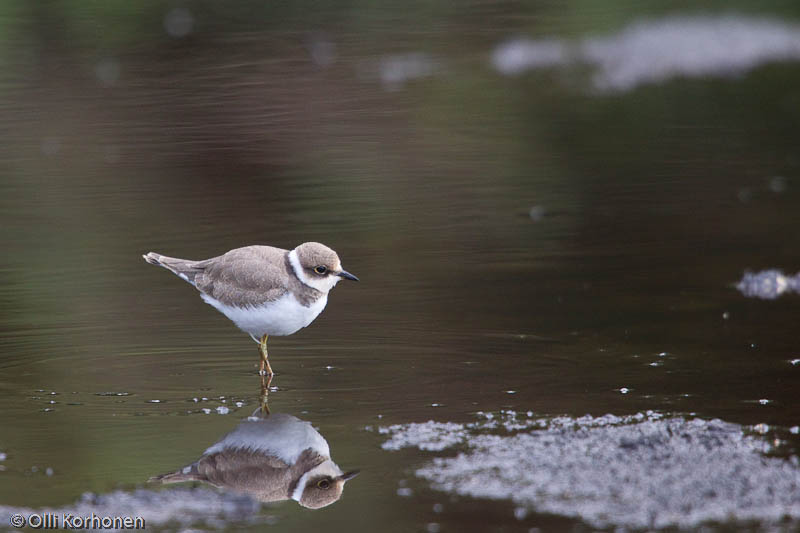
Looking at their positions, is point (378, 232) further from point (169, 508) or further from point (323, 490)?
point (169, 508)

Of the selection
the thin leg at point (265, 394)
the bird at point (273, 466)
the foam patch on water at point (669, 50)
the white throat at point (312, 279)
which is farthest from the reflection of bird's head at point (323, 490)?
the foam patch on water at point (669, 50)

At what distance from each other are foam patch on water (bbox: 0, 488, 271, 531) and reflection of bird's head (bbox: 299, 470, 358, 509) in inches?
8.4

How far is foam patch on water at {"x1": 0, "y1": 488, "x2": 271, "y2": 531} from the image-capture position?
441 cm

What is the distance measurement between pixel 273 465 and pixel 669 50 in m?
12.2

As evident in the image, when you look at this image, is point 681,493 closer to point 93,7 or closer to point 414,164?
point 414,164

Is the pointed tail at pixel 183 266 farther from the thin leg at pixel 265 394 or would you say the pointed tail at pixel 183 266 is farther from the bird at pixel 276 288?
the thin leg at pixel 265 394

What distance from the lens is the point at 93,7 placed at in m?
18.2

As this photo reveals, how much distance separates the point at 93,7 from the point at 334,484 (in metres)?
14.9

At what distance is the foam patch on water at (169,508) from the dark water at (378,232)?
83 millimetres

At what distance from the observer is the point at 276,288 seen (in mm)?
6383

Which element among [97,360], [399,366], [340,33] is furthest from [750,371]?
[340,33]

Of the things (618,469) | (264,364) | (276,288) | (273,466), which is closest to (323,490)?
(273,466)

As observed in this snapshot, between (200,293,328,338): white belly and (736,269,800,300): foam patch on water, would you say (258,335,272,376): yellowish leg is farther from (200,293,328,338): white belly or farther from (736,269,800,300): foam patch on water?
(736,269,800,300): foam patch on water

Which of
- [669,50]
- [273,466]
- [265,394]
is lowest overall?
[273,466]
